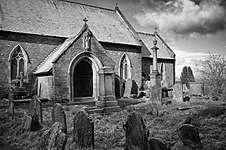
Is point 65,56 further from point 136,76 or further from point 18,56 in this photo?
point 136,76

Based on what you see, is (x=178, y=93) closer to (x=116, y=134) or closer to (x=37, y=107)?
(x=116, y=134)

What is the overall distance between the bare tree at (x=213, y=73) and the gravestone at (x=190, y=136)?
39.0 feet

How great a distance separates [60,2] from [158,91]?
1617 centimetres

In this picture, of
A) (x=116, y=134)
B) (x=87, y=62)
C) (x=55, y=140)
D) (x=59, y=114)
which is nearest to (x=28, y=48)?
(x=87, y=62)

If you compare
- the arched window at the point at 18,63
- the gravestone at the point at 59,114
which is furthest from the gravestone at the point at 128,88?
the gravestone at the point at 59,114

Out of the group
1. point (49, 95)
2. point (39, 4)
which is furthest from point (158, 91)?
point (39, 4)

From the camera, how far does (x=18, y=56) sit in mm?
17031

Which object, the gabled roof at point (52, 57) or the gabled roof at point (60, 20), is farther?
the gabled roof at point (60, 20)

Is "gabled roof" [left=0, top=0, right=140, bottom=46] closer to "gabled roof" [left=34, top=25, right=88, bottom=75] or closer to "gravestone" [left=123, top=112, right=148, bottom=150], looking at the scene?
"gabled roof" [left=34, top=25, right=88, bottom=75]

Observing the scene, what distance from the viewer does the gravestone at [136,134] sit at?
4297 mm

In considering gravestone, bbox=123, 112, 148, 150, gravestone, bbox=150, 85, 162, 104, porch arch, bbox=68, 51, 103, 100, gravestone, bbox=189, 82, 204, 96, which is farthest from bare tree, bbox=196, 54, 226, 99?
gravestone, bbox=123, 112, 148, 150

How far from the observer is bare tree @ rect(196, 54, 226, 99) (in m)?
15.2

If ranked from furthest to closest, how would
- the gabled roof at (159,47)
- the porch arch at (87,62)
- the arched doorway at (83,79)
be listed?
the gabled roof at (159,47)
the arched doorway at (83,79)
the porch arch at (87,62)

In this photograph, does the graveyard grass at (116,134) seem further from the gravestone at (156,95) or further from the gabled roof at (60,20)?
the gabled roof at (60,20)
